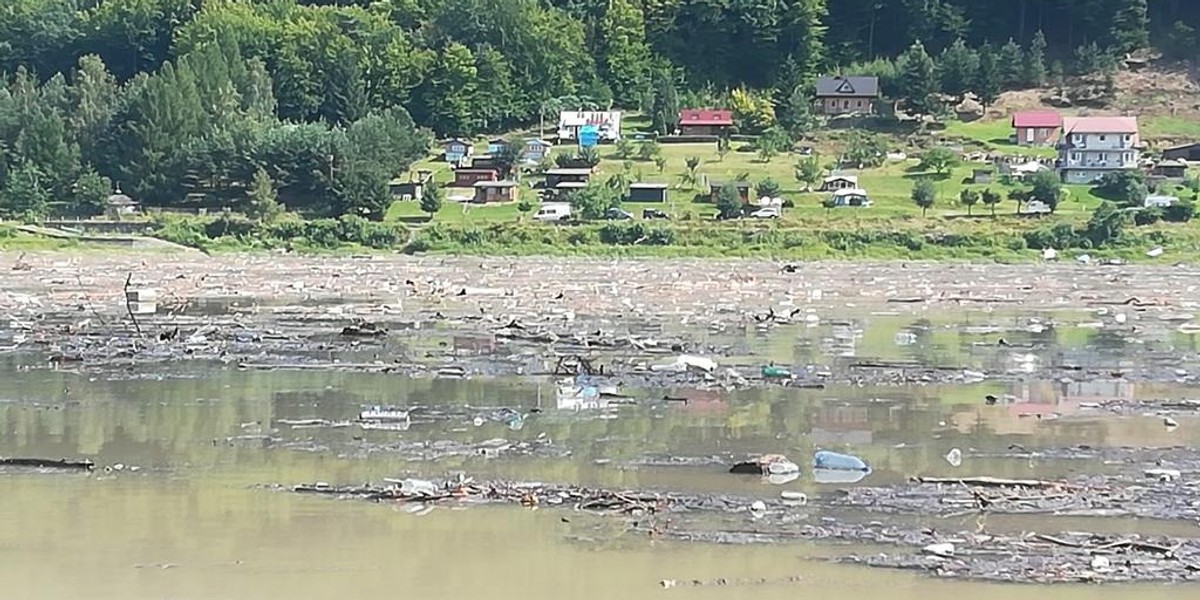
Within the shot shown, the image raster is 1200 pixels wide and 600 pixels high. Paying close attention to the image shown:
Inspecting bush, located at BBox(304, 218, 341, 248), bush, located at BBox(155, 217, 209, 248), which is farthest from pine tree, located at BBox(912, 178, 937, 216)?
bush, located at BBox(155, 217, 209, 248)

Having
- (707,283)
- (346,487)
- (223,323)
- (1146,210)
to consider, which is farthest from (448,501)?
(1146,210)

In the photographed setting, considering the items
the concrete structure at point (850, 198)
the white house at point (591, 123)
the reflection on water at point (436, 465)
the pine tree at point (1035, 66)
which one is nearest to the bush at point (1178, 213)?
the concrete structure at point (850, 198)

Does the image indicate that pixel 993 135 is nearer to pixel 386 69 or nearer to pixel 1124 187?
pixel 1124 187

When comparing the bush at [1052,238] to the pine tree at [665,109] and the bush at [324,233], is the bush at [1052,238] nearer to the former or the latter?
the bush at [324,233]

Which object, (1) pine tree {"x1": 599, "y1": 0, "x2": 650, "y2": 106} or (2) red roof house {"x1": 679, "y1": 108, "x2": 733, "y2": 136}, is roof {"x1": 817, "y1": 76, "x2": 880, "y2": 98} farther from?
(1) pine tree {"x1": 599, "y1": 0, "x2": 650, "y2": 106}

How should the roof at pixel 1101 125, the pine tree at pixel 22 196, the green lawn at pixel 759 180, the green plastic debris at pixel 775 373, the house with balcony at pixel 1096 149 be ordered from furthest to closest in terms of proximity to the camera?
the roof at pixel 1101 125
the house with balcony at pixel 1096 149
the pine tree at pixel 22 196
the green lawn at pixel 759 180
the green plastic debris at pixel 775 373

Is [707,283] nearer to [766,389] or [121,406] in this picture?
[766,389]

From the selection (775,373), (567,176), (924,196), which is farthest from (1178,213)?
(775,373)
